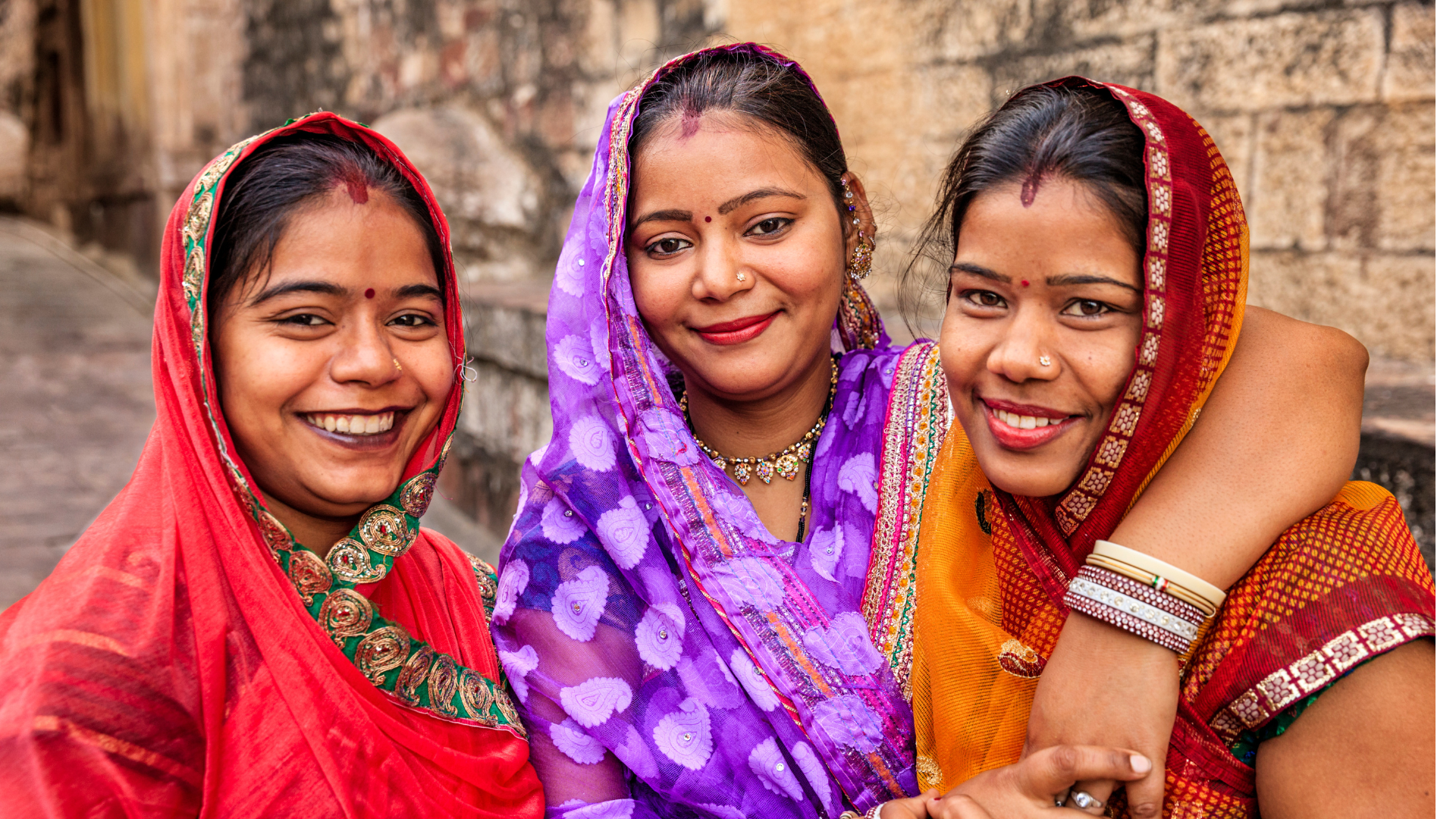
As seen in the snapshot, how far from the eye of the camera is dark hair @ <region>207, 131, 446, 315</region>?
155 centimetres

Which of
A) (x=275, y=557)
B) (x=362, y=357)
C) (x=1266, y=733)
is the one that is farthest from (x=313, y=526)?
(x=1266, y=733)

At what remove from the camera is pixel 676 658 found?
1.69 meters

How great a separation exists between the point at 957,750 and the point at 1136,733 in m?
0.32

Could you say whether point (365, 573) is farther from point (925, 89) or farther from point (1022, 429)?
point (925, 89)

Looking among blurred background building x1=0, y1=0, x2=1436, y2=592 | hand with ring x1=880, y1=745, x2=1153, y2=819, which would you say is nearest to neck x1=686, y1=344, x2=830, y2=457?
hand with ring x1=880, y1=745, x2=1153, y2=819

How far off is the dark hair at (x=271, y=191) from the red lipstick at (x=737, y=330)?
51 cm

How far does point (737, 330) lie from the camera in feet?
5.65

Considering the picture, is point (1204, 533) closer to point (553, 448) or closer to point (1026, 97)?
point (1026, 97)

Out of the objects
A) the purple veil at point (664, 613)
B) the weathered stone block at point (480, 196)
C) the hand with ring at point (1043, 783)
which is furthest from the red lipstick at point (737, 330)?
the weathered stone block at point (480, 196)

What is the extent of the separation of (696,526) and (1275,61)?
214 cm

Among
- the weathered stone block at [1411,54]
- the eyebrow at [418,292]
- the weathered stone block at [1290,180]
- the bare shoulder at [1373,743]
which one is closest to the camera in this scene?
the bare shoulder at [1373,743]

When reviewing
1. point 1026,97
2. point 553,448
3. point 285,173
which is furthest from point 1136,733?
point 285,173

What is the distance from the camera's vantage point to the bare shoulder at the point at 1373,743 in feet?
3.80

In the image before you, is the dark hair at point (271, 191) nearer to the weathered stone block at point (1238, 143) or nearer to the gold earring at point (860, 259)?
the gold earring at point (860, 259)
